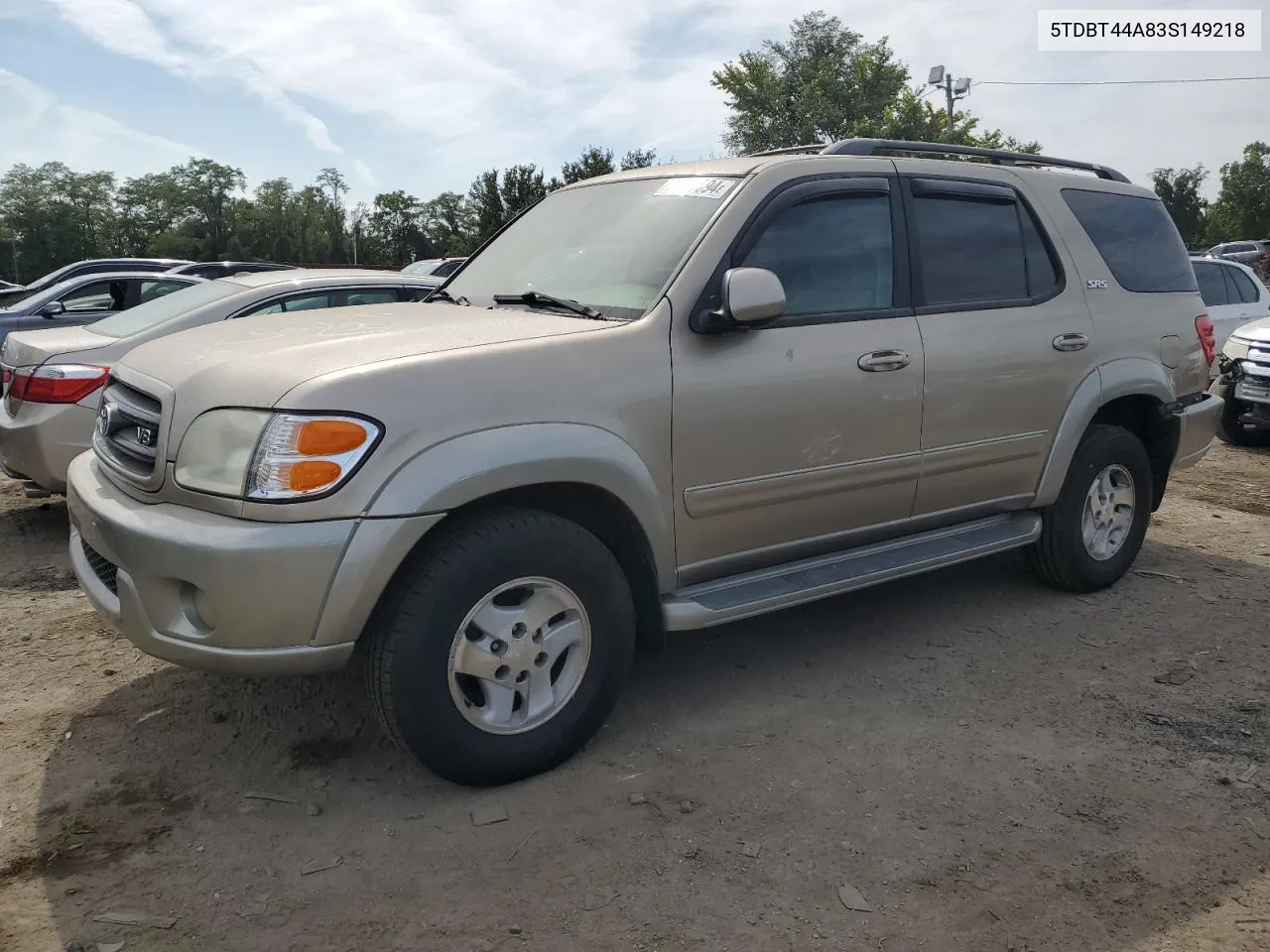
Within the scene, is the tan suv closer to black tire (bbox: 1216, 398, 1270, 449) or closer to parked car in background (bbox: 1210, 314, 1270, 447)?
parked car in background (bbox: 1210, 314, 1270, 447)

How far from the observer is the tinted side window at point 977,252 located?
4047 millimetres

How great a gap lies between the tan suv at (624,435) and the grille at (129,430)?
0.05 ft

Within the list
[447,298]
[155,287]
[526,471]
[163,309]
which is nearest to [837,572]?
[526,471]

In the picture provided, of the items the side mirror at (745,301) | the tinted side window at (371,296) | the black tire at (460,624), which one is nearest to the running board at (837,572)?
the black tire at (460,624)

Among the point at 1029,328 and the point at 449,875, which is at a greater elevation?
the point at 1029,328

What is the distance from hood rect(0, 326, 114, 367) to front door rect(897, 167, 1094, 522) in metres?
4.27

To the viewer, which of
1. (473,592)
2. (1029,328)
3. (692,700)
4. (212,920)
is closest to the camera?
(212,920)

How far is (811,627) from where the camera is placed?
14.7 feet

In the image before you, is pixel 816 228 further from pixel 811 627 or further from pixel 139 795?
pixel 139 795

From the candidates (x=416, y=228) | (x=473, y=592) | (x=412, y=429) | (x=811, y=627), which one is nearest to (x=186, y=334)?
(x=412, y=429)

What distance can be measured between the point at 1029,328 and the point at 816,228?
1168 millimetres

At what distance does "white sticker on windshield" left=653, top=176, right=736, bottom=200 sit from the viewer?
3.61 m

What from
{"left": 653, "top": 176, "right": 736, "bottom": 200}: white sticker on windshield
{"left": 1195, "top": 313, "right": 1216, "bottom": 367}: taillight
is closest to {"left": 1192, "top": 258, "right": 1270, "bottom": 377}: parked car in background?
{"left": 1195, "top": 313, "right": 1216, "bottom": 367}: taillight

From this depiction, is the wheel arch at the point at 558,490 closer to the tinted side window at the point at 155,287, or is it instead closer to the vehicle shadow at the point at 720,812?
the vehicle shadow at the point at 720,812
